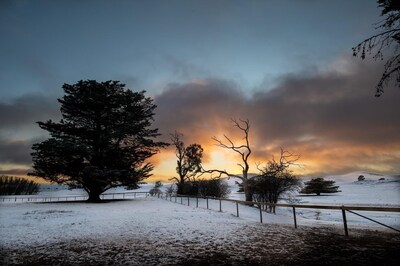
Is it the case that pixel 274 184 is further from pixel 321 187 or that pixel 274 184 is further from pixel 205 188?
pixel 321 187

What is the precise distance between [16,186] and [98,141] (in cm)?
11103

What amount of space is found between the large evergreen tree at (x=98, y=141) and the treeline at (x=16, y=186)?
103 metres

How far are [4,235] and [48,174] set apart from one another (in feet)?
70.4

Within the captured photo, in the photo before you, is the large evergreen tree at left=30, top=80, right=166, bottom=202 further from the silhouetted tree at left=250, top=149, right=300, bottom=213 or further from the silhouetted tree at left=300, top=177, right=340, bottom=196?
the silhouetted tree at left=300, top=177, right=340, bottom=196

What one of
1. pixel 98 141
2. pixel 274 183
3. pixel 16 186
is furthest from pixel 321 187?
pixel 16 186

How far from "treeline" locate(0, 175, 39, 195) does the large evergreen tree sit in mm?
102991

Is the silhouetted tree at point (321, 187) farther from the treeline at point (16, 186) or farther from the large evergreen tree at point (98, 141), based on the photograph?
the treeline at point (16, 186)

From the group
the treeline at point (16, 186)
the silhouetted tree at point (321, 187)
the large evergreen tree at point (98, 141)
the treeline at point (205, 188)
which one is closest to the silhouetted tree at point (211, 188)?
the treeline at point (205, 188)

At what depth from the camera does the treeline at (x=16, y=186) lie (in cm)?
10906

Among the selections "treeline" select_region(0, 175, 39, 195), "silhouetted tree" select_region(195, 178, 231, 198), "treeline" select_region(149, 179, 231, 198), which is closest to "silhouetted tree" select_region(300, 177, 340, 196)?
"silhouetted tree" select_region(195, 178, 231, 198)

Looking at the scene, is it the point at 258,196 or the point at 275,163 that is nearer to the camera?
the point at 275,163

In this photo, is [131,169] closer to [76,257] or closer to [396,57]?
[76,257]

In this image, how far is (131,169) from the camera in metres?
31.5

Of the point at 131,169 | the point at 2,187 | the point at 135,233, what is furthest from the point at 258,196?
the point at 2,187
